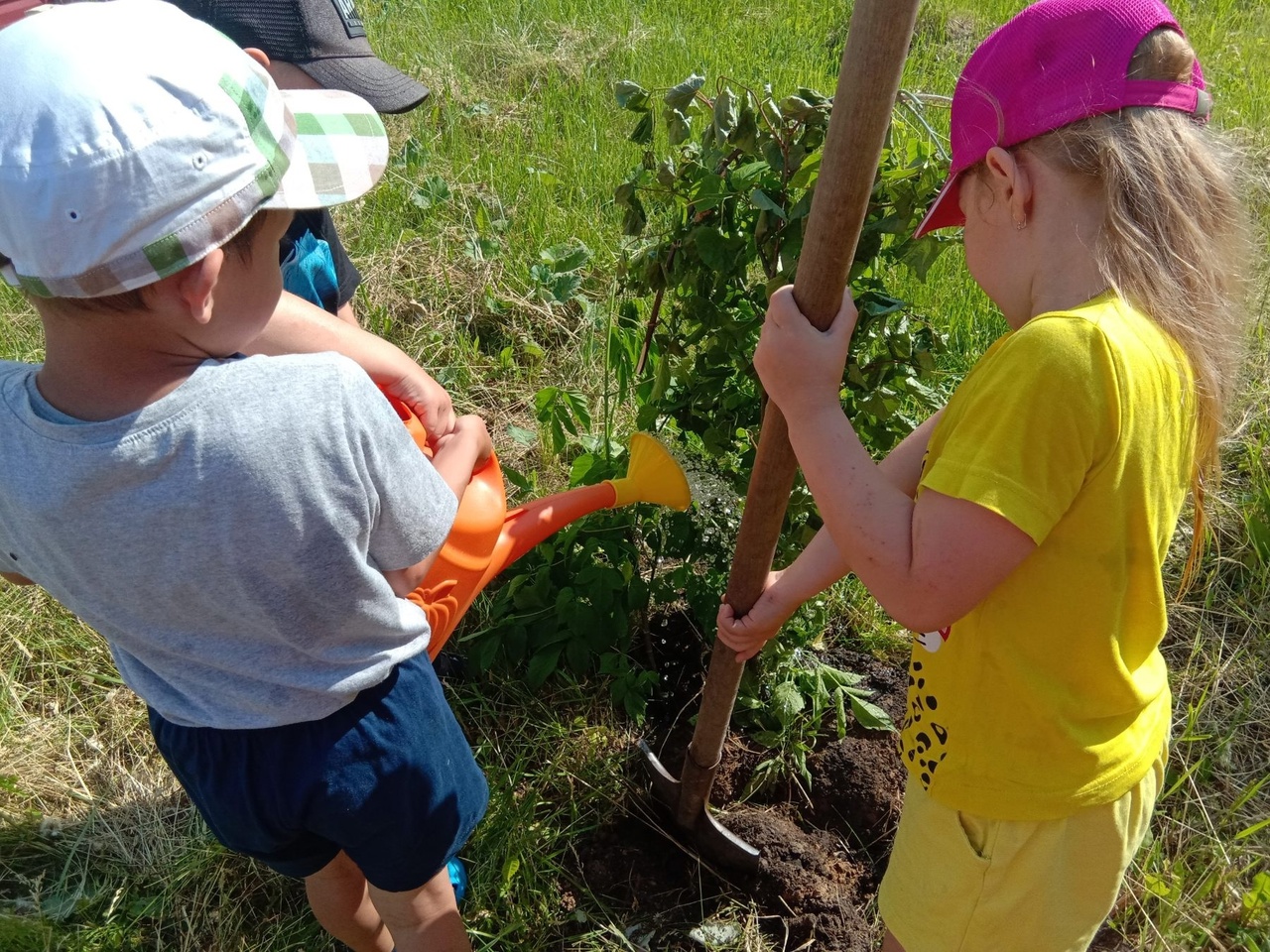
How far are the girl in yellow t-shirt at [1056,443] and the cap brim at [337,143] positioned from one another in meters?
0.54

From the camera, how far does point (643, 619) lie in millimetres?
2045

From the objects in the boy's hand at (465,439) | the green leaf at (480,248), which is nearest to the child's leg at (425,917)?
the boy's hand at (465,439)

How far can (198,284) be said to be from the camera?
879mm

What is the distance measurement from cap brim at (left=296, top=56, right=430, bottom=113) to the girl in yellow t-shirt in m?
0.98

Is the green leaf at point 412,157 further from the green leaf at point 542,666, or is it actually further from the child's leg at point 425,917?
the child's leg at point 425,917

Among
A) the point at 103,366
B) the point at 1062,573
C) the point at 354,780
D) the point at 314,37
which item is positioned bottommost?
the point at 354,780

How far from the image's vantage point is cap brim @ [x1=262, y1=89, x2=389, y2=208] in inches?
45.3

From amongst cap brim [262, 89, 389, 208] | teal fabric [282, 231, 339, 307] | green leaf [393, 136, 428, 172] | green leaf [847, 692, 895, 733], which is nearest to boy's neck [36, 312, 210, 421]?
cap brim [262, 89, 389, 208]

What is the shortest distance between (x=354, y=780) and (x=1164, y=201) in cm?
108

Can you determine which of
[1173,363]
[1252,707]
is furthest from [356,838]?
[1252,707]

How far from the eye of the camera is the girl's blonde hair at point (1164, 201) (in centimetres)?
96

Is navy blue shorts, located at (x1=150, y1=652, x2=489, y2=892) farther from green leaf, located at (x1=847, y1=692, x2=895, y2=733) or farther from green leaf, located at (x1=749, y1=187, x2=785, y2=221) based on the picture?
green leaf, located at (x1=847, y1=692, x2=895, y2=733)

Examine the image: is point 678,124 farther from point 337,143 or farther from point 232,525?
point 232,525

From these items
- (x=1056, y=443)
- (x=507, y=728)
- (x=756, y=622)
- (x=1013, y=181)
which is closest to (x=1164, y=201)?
(x=1013, y=181)
